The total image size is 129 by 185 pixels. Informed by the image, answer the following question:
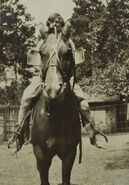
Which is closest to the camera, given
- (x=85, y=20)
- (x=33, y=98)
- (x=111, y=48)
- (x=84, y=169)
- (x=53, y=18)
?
(x=53, y=18)

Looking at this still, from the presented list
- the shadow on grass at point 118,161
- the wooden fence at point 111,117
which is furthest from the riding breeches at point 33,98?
the wooden fence at point 111,117

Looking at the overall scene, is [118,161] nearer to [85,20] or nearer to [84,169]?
[84,169]

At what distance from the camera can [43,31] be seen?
6.12 metres

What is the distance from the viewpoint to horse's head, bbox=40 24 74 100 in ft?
17.3

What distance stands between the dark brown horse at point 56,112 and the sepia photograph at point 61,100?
1 centimetres

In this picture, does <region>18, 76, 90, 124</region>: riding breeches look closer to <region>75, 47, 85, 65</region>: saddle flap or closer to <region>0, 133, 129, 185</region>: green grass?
<region>75, 47, 85, 65</region>: saddle flap

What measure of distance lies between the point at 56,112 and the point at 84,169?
566 cm

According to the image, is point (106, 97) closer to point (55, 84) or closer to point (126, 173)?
point (126, 173)

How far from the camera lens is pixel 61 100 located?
17.8 ft

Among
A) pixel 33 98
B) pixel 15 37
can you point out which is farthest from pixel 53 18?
pixel 15 37

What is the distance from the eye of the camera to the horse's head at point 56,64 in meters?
5.26

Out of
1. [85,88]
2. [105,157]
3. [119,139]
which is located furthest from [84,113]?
[85,88]

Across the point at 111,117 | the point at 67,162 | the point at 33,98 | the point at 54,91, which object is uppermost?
the point at 54,91

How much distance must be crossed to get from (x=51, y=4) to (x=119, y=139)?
850 centimetres
